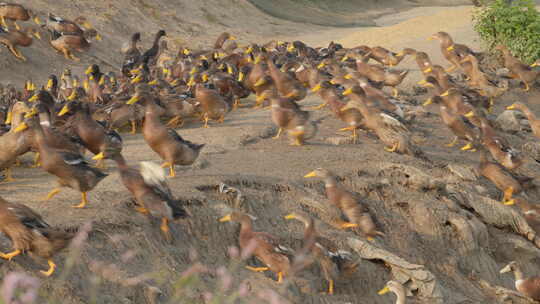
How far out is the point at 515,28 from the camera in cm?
2159

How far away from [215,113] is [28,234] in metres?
7.12

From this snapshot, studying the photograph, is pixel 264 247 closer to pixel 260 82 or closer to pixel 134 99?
pixel 134 99

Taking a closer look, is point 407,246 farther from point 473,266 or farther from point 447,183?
point 447,183

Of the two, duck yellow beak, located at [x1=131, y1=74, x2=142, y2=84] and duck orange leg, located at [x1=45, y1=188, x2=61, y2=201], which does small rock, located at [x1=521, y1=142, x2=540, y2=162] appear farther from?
duck orange leg, located at [x1=45, y1=188, x2=61, y2=201]

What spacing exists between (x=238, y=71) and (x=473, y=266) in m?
7.85

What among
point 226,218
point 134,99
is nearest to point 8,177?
point 134,99

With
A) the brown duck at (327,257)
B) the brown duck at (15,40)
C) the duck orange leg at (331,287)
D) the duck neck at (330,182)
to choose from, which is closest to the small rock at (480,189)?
the duck neck at (330,182)

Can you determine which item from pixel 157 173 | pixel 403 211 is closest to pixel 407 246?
pixel 403 211

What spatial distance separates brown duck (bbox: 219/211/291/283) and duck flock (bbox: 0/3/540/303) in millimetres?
11

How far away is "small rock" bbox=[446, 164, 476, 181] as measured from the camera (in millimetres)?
12031

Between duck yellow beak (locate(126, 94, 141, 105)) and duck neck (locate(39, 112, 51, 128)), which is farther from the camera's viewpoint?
duck yellow beak (locate(126, 94, 141, 105))

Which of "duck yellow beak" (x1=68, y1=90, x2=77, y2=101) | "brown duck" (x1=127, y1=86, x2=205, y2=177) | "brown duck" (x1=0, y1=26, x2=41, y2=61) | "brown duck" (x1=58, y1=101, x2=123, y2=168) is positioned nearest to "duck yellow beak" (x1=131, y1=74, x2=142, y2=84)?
"duck yellow beak" (x1=68, y1=90, x2=77, y2=101)

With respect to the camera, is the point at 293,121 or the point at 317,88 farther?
the point at 317,88

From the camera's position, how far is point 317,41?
28344 millimetres
